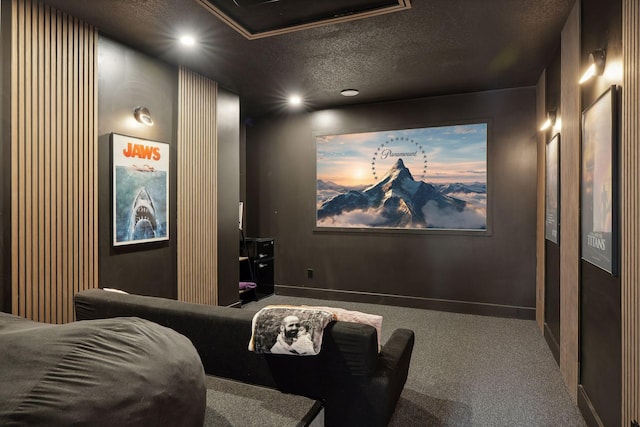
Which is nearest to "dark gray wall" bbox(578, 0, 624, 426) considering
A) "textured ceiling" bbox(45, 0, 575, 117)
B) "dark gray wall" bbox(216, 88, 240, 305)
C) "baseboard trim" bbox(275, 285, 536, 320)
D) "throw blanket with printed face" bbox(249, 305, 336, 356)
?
"textured ceiling" bbox(45, 0, 575, 117)

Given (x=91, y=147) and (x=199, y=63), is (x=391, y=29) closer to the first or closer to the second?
(x=199, y=63)

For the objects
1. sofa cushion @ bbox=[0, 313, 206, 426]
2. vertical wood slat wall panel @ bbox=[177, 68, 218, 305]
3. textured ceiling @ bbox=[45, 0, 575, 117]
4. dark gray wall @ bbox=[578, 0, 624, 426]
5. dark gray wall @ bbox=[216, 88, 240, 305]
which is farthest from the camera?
dark gray wall @ bbox=[216, 88, 240, 305]

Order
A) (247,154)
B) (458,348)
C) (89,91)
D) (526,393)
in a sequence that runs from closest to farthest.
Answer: (526,393)
(89,91)
(458,348)
(247,154)

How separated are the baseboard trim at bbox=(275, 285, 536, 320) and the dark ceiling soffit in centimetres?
351

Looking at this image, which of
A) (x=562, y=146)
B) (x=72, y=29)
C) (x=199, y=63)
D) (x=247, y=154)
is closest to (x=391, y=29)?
(x=562, y=146)

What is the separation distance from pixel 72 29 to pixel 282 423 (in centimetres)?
308

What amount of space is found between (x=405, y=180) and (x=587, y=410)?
3.27 metres

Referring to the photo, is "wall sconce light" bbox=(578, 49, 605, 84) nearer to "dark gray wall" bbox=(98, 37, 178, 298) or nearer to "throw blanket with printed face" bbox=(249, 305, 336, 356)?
"throw blanket with printed face" bbox=(249, 305, 336, 356)

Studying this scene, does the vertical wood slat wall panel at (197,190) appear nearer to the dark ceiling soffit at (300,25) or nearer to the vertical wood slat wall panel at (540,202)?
the dark ceiling soffit at (300,25)

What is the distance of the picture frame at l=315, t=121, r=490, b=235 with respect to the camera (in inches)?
190

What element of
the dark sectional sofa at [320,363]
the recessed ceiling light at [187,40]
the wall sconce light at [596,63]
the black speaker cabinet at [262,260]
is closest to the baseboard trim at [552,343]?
the dark sectional sofa at [320,363]

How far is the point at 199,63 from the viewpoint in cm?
383

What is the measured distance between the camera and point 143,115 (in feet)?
11.3

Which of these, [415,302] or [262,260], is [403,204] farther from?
[262,260]
